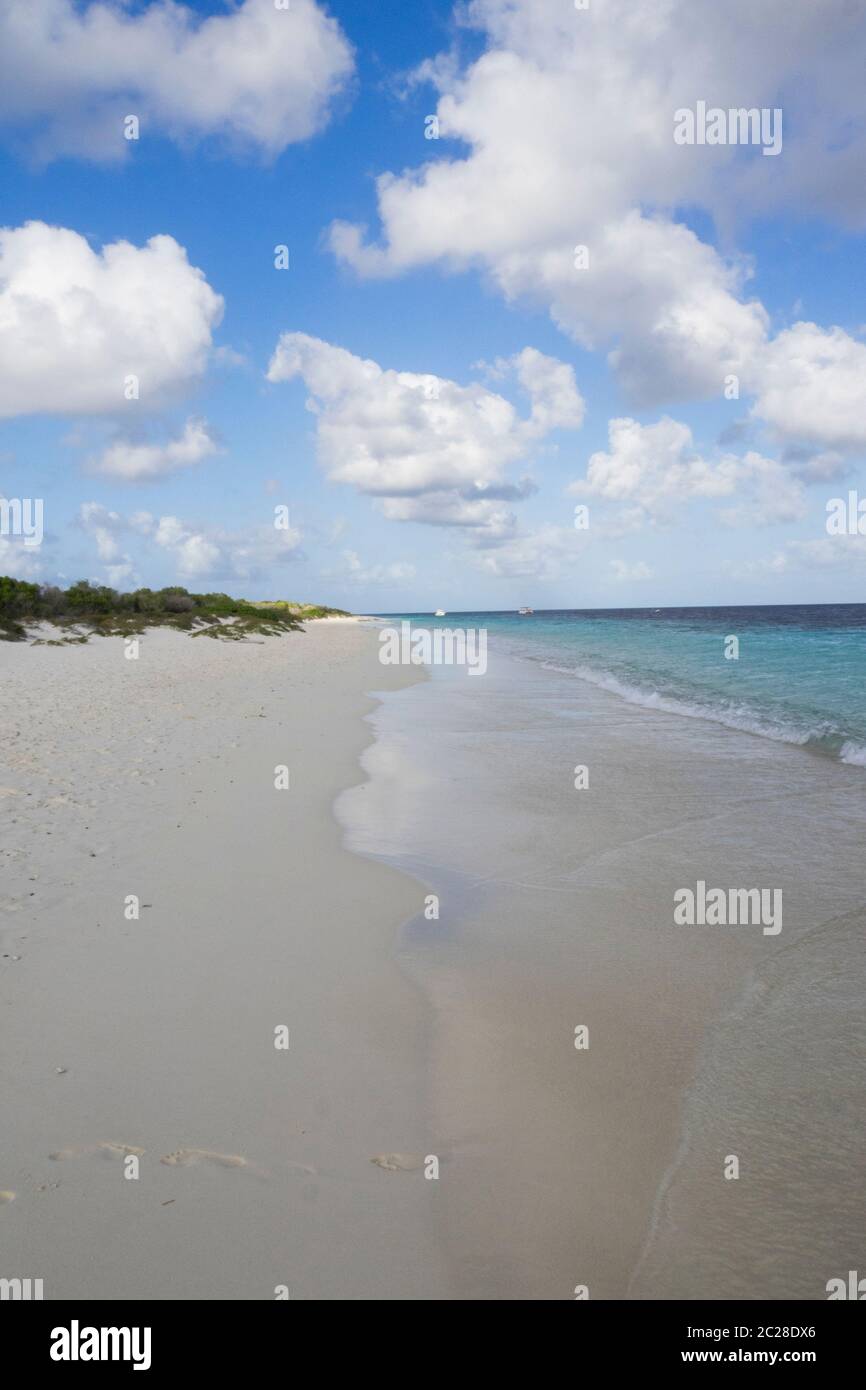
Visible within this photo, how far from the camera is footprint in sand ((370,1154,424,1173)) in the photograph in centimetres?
360

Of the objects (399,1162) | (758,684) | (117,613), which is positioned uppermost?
(117,613)

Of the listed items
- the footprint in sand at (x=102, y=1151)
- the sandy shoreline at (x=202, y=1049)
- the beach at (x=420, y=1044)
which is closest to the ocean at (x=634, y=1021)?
the beach at (x=420, y=1044)

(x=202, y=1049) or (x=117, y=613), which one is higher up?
(x=117, y=613)

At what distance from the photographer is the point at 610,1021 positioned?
501 centimetres

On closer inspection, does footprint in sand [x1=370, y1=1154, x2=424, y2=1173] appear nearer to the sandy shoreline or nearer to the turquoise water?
the sandy shoreline

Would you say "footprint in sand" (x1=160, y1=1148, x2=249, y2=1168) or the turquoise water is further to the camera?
the turquoise water

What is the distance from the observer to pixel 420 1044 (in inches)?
186

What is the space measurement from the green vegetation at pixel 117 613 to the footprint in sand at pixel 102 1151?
34.6 m

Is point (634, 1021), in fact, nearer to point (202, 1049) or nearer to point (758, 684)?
point (202, 1049)

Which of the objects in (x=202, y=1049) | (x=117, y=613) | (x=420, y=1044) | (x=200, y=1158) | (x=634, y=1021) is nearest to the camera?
(x=200, y=1158)

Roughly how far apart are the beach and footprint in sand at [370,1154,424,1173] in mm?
30

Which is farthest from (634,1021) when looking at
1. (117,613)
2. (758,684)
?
(117,613)

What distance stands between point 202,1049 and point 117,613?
160ft

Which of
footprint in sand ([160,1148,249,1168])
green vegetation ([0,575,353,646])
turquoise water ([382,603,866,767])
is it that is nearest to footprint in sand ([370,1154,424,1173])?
footprint in sand ([160,1148,249,1168])
